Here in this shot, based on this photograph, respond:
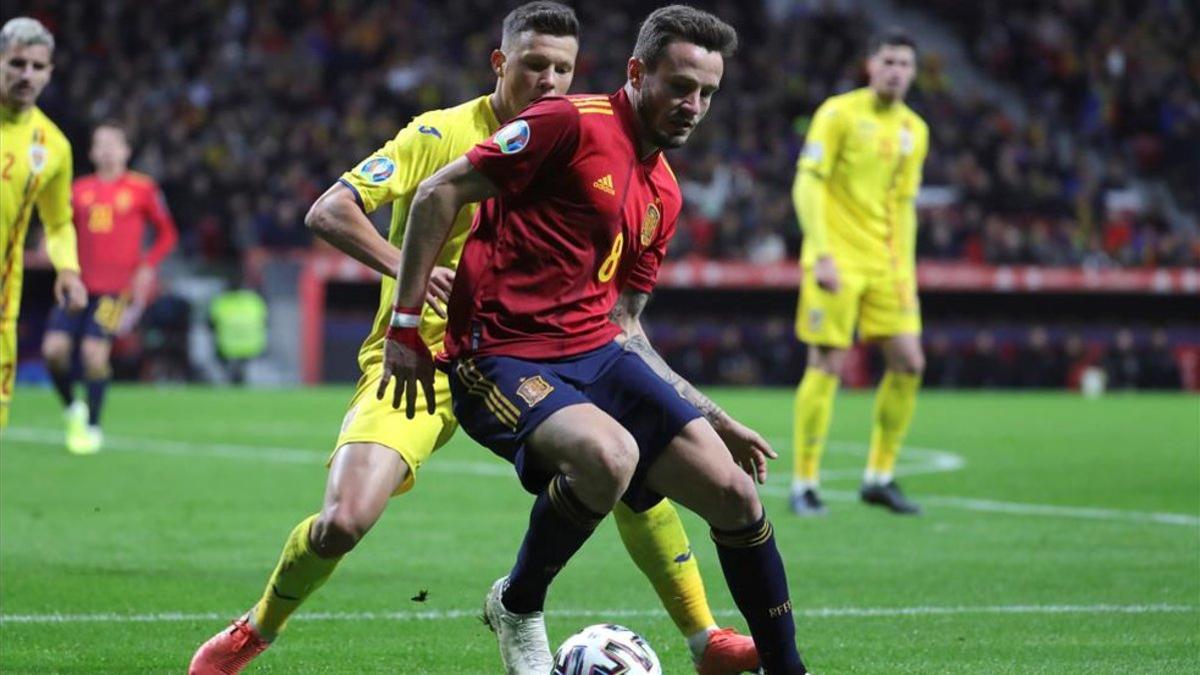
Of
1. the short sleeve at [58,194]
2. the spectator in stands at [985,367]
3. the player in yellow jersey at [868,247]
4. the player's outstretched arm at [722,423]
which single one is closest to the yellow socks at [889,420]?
the player in yellow jersey at [868,247]

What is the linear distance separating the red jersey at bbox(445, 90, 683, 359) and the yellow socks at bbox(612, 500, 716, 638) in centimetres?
65

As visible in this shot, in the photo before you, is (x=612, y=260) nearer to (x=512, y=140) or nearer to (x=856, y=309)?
(x=512, y=140)

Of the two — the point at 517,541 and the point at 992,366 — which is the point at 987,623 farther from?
the point at 992,366

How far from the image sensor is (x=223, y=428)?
677 inches

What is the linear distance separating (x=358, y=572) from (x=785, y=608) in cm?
329

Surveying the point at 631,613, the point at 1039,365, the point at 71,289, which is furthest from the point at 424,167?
the point at 1039,365

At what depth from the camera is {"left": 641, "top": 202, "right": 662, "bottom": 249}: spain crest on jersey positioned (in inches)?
215

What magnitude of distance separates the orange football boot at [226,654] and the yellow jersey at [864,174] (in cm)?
604

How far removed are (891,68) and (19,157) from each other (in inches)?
195

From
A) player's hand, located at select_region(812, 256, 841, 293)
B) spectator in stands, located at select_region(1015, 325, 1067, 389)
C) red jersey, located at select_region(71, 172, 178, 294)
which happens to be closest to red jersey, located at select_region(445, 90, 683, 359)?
player's hand, located at select_region(812, 256, 841, 293)

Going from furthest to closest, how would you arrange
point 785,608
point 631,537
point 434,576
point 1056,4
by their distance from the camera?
1. point 1056,4
2. point 434,576
3. point 631,537
4. point 785,608

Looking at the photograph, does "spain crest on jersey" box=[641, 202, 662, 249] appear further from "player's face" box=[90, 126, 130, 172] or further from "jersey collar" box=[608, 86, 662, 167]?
"player's face" box=[90, 126, 130, 172]

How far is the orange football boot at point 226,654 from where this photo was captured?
18.0 feet

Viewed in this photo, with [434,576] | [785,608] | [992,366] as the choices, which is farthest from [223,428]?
[992,366]
